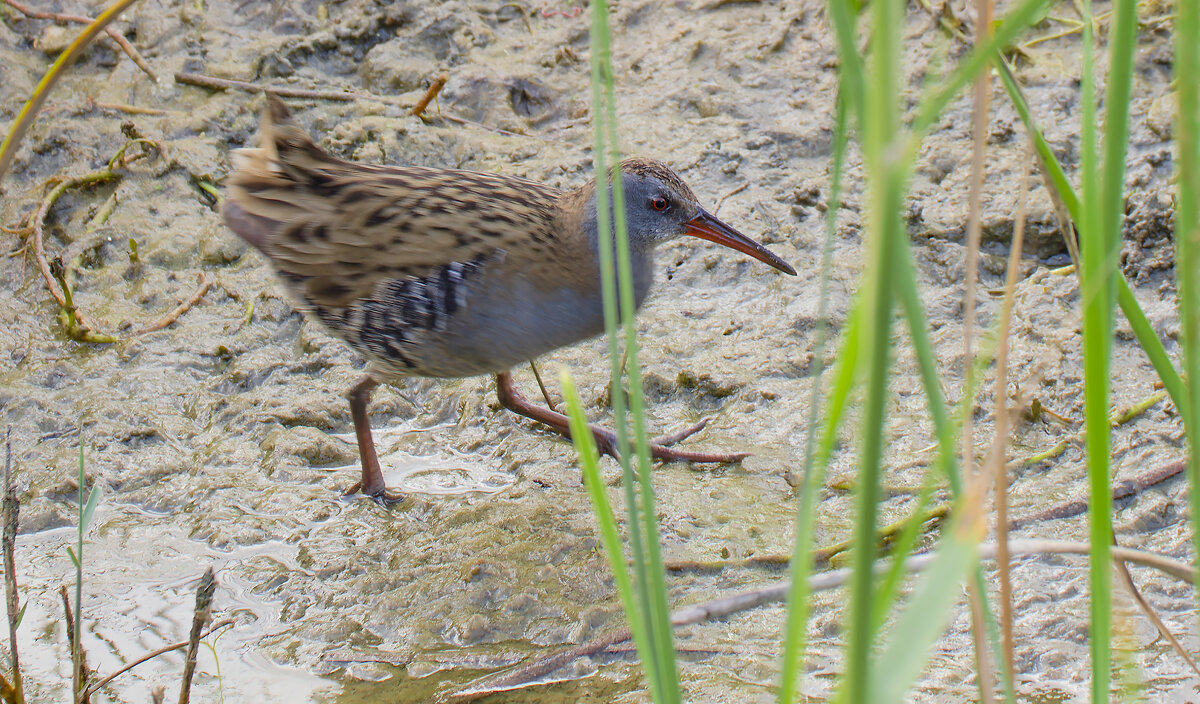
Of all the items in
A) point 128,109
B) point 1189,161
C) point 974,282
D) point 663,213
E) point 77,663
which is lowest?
point 77,663

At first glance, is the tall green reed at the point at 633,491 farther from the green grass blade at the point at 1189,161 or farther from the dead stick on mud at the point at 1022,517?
the dead stick on mud at the point at 1022,517

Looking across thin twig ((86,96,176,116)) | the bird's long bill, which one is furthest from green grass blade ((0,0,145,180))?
thin twig ((86,96,176,116))

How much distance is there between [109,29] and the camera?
537cm

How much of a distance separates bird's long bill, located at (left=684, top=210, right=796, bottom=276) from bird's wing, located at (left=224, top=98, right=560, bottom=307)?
20.1 inches

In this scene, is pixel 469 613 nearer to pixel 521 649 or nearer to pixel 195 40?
pixel 521 649

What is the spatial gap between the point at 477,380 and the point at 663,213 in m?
0.95

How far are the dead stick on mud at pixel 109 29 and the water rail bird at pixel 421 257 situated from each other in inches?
83.5

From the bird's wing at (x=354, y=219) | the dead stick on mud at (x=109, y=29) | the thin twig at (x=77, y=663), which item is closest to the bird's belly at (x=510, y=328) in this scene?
the bird's wing at (x=354, y=219)

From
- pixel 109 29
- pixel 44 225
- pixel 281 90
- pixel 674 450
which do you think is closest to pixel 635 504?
pixel 674 450

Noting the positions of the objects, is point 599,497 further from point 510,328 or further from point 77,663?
point 510,328

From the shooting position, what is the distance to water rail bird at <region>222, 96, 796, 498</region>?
330 cm

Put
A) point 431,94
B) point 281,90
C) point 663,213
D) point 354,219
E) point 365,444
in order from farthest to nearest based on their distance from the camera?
point 281,90 → point 431,94 → point 663,213 → point 365,444 → point 354,219

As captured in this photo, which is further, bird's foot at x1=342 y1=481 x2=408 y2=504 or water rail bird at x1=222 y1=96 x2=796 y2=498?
bird's foot at x1=342 y1=481 x2=408 y2=504

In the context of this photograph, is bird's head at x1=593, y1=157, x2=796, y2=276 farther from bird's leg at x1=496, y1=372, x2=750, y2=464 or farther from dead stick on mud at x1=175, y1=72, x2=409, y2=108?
dead stick on mud at x1=175, y1=72, x2=409, y2=108
